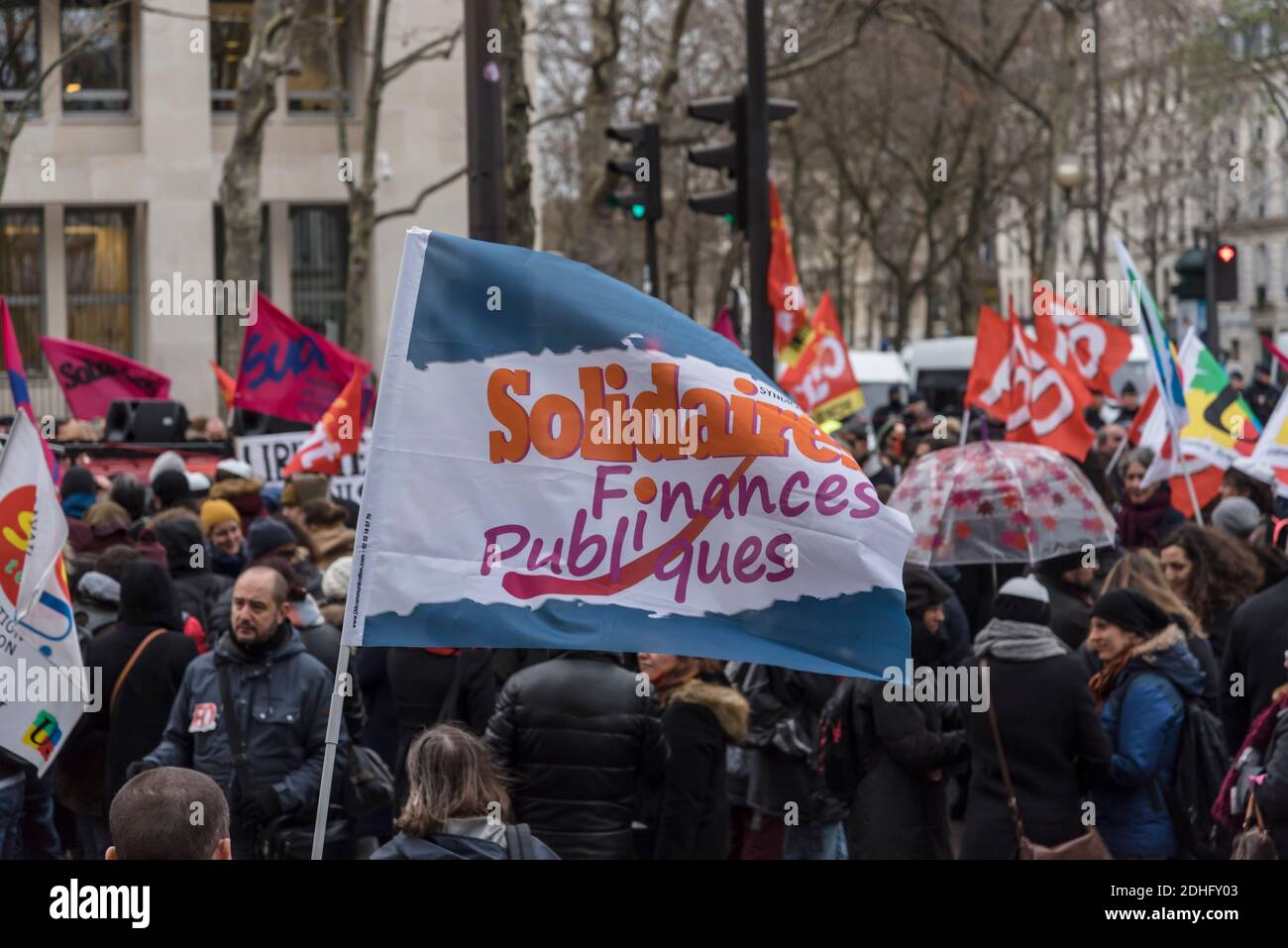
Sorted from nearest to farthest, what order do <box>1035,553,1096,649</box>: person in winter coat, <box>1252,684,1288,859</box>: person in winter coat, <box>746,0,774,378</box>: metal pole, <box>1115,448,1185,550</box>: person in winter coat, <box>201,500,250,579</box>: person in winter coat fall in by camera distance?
<box>1252,684,1288,859</box>: person in winter coat < <box>1035,553,1096,649</box>: person in winter coat < <box>201,500,250,579</box>: person in winter coat < <box>746,0,774,378</box>: metal pole < <box>1115,448,1185,550</box>: person in winter coat

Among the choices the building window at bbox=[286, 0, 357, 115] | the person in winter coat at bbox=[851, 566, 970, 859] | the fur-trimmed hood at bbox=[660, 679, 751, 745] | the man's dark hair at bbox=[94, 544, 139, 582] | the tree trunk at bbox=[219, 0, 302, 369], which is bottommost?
the person in winter coat at bbox=[851, 566, 970, 859]

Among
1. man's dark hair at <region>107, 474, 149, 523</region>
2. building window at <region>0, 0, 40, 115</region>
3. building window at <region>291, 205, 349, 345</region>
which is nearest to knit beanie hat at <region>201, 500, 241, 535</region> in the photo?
man's dark hair at <region>107, 474, 149, 523</region>

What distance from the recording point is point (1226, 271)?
61.6 feet

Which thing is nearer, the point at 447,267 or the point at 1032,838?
the point at 447,267

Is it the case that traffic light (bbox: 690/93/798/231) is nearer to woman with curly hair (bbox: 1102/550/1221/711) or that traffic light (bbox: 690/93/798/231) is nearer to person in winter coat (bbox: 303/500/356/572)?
person in winter coat (bbox: 303/500/356/572)

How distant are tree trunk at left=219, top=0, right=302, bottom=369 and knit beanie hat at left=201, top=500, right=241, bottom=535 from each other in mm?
11261

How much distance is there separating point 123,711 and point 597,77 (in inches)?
583

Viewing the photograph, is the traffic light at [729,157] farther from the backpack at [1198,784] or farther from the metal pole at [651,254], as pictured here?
the backpack at [1198,784]

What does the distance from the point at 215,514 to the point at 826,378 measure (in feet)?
26.2

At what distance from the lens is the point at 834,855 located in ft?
23.5

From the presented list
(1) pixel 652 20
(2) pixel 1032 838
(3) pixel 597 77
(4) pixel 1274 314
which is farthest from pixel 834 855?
(4) pixel 1274 314

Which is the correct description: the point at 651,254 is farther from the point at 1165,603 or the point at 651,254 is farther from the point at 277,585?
the point at 277,585

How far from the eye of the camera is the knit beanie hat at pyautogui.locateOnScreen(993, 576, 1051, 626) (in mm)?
6305

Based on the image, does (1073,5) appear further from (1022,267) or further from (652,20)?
(1022,267)
